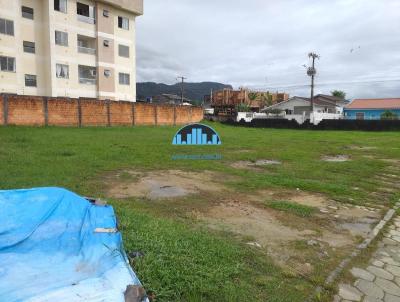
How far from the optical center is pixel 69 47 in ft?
88.7

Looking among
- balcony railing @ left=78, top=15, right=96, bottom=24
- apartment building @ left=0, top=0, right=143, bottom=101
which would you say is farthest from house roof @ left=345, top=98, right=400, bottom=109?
balcony railing @ left=78, top=15, right=96, bottom=24

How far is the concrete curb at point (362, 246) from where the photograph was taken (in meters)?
3.04

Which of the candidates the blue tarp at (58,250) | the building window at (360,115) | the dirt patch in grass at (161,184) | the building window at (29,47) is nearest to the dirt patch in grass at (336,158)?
the dirt patch in grass at (161,184)

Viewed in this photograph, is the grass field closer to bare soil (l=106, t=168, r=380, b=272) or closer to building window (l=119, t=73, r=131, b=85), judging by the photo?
bare soil (l=106, t=168, r=380, b=272)

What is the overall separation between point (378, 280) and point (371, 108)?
155 feet

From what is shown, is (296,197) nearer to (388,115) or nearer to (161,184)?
(161,184)

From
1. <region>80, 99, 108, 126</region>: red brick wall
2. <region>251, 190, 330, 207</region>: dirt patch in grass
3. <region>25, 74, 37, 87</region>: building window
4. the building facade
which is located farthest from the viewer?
the building facade

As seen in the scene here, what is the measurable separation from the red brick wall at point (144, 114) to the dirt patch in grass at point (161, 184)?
18840mm

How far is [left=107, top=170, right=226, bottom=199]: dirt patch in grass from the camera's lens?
19.3 feet

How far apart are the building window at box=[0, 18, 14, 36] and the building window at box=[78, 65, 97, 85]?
5.58 m

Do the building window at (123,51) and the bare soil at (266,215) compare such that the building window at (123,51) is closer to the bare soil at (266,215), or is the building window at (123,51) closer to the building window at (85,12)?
the building window at (85,12)

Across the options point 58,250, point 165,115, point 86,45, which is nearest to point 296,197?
point 58,250

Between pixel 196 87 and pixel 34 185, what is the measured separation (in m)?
92.9

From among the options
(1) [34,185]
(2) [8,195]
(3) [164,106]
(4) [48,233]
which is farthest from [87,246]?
(3) [164,106]
